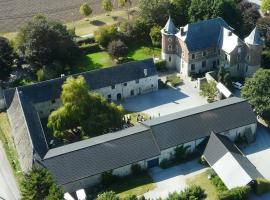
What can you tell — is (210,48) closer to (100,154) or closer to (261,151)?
(261,151)

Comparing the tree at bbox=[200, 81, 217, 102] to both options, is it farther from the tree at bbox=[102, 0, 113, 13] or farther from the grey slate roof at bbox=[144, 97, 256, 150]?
the tree at bbox=[102, 0, 113, 13]

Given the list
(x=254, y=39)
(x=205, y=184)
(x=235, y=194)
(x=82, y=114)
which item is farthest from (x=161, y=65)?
(x=235, y=194)

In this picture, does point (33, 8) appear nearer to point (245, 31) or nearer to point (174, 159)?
point (245, 31)

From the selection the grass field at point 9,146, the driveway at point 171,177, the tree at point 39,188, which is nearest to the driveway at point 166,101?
the driveway at point 171,177

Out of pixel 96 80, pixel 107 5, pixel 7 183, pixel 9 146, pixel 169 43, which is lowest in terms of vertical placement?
pixel 7 183

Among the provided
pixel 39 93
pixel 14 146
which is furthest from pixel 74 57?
pixel 14 146
